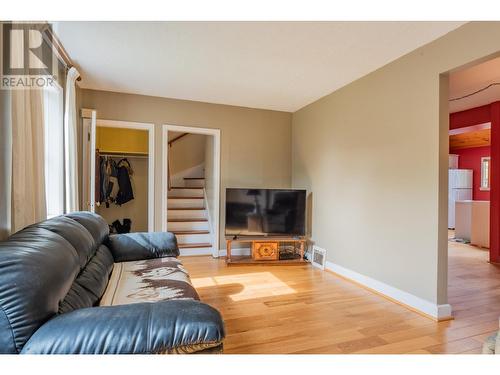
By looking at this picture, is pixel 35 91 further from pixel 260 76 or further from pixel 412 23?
pixel 412 23

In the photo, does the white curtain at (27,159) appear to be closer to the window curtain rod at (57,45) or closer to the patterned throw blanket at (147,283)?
the patterned throw blanket at (147,283)

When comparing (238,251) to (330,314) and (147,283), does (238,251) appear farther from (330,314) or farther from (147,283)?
(147,283)

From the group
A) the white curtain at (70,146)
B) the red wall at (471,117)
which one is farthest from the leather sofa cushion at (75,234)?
the red wall at (471,117)

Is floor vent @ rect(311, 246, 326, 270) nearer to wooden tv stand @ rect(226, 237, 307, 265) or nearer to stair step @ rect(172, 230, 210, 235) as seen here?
A: wooden tv stand @ rect(226, 237, 307, 265)

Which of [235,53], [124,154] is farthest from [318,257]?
[124,154]

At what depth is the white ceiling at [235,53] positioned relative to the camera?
7.75ft

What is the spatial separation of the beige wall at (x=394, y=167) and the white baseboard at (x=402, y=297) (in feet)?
0.16

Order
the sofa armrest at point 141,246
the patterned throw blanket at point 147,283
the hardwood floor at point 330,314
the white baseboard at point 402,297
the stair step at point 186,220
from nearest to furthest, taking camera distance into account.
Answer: the patterned throw blanket at point 147,283
the hardwood floor at point 330,314
the white baseboard at point 402,297
the sofa armrest at point 141,246
the stair step at point 186,220

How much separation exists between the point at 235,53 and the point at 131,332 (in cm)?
259

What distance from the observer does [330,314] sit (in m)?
2.58

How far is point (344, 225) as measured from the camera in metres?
3.72

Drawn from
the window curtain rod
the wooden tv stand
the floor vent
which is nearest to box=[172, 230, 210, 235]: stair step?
the wooden tv stand
